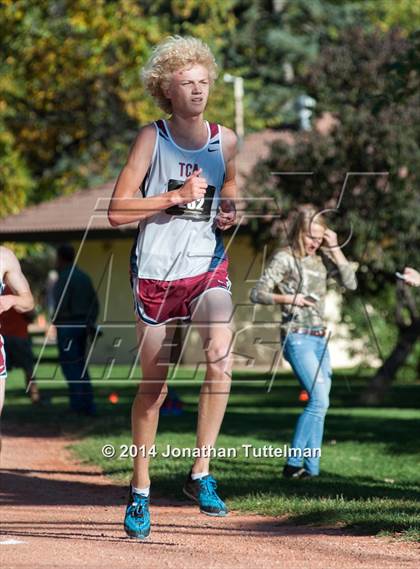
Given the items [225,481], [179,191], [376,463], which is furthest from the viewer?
[376,463]

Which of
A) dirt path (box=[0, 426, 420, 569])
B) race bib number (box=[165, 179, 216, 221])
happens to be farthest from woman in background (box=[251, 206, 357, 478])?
race bib number (box=[165, 179, 216, 221])

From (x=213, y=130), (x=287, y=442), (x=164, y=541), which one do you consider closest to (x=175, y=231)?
(x=213, y=130)

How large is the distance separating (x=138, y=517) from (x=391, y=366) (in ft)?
45.5

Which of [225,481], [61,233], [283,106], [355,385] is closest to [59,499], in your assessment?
[225,481]

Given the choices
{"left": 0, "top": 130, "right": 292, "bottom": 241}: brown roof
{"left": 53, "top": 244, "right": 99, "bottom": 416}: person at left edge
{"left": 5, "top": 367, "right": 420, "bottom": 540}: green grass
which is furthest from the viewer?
{"left": 0, "top": 130, "right": 292, "bottom": 241}: brown roof

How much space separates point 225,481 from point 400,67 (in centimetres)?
484

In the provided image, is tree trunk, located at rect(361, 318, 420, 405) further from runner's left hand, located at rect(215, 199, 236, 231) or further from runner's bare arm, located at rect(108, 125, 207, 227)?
runner's bare arm, located at rect(108, 125, 207, 227)

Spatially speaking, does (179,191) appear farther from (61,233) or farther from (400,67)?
(61,233)

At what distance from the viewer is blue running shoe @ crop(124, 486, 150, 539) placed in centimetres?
716

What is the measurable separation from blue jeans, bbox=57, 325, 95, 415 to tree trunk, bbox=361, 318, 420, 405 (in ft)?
15.7

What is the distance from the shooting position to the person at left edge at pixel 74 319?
18.1m

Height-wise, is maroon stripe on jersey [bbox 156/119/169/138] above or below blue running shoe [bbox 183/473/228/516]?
above

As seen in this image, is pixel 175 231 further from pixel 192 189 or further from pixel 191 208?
pixel 192 189

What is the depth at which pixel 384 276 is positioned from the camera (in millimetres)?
23031
